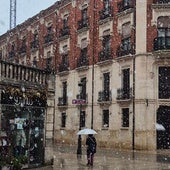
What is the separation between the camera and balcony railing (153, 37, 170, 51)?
32.8 metres

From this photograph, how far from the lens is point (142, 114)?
32750 mm

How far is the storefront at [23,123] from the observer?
1530cm

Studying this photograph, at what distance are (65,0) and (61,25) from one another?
270 centimetres

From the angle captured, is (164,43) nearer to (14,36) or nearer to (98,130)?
(98,130)

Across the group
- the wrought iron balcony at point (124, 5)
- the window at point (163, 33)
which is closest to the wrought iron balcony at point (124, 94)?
the window at point (163, 33)

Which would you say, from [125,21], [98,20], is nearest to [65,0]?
[98,20]

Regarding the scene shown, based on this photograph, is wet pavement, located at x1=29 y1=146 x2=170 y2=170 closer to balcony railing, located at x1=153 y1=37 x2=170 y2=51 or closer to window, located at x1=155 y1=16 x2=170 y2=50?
balcony railing, located at x1=153 y1=37 x2=170 y2=51

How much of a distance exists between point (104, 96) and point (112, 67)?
2.69 m

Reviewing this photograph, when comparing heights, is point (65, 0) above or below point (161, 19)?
above

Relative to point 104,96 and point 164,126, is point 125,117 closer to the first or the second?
point 104,96

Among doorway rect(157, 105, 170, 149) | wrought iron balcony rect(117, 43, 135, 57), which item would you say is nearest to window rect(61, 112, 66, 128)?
wrought iron balcony rect(117, 43, 135, 57)

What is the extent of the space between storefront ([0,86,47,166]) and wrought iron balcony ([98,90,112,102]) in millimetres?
19641

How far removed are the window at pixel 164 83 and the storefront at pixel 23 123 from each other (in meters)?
17.7

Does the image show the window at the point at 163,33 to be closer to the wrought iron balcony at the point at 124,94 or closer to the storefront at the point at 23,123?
the wrought iron balcony at the point at 124,94
